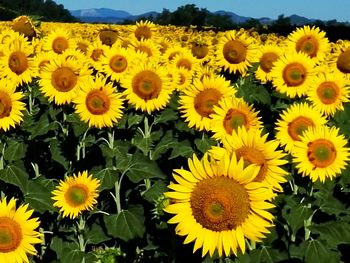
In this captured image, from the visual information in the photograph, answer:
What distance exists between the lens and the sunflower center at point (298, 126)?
511 centimetres

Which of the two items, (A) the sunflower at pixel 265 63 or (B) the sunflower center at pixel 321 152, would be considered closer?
(B) the sunflower center at pixel 321 152

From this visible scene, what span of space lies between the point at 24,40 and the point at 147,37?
2.20 m

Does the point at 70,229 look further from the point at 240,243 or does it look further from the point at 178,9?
the point at 178,9

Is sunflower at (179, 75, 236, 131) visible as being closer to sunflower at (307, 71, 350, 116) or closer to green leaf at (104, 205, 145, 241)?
green leaf at (104, 205, 145, 241)

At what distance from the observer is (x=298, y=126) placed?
5.15 metres

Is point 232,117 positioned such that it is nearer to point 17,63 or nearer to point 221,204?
point 221,204

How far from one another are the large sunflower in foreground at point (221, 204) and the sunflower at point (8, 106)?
268 cm

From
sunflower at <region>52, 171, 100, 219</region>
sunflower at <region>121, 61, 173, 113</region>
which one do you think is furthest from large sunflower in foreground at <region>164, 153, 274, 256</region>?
sunflower at <region>121, 61, 173, 113</region>

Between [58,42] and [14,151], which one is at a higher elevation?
[58,42]

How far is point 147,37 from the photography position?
8773 millimetres

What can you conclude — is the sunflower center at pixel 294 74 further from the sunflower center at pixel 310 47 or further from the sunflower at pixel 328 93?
the sunflower center at pixel 310 47

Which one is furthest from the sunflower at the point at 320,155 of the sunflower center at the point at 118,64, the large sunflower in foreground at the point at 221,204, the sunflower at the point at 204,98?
the sunflower center at the point at 118,64

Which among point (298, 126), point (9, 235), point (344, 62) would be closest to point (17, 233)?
point (9, 235)

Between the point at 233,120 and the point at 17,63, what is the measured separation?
2.93 metres
